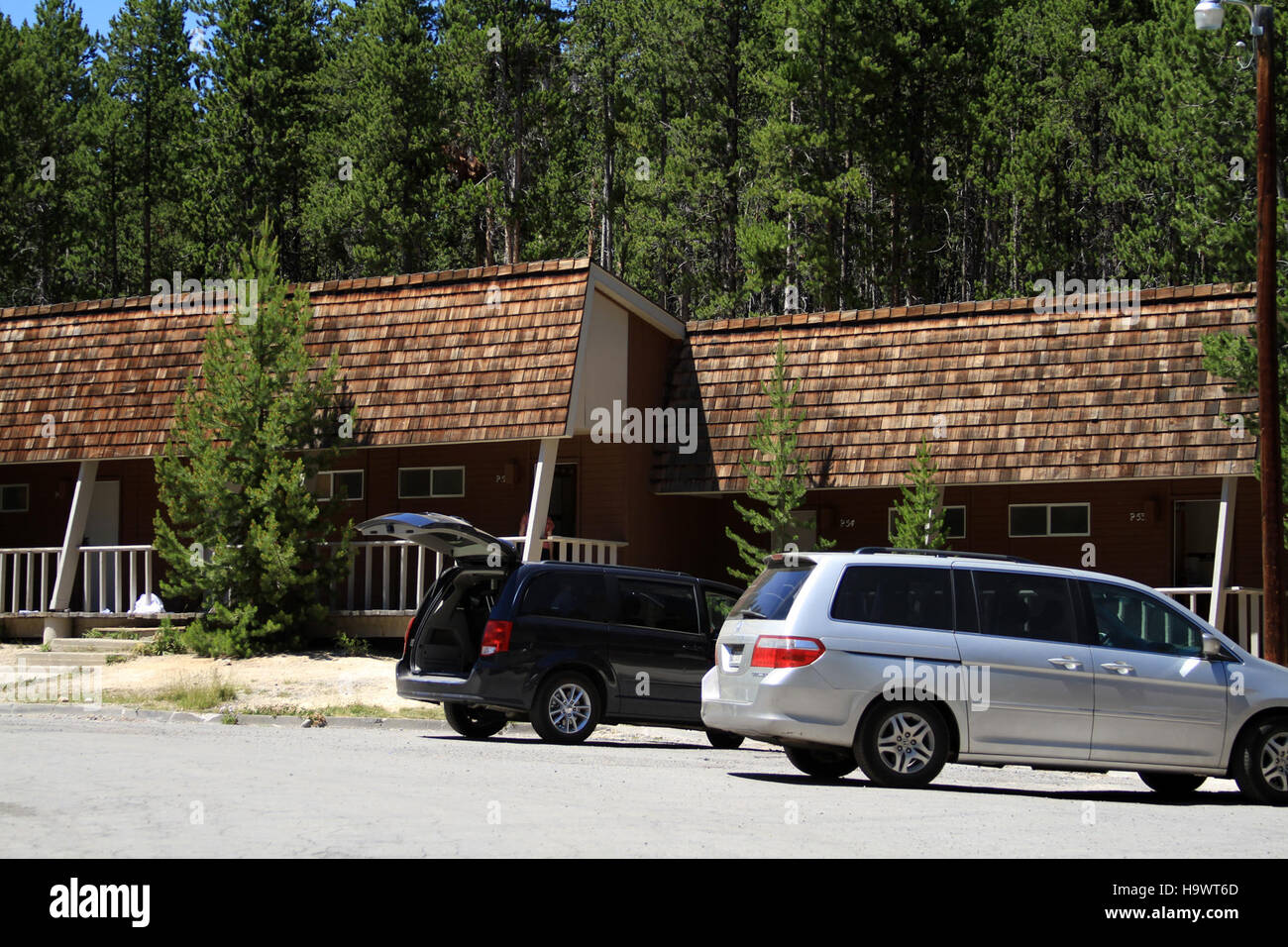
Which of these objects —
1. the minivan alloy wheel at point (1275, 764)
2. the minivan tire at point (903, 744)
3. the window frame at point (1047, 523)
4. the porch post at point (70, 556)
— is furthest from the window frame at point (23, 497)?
the minivan alloy wheel at point (1275, 764)

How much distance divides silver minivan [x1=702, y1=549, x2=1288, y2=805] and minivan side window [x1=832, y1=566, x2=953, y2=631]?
11 mm

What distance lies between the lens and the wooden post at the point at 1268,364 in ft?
56.1

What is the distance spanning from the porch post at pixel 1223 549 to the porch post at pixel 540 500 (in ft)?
28.9

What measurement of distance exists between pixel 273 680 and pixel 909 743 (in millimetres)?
10299

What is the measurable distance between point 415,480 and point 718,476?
16.3ft

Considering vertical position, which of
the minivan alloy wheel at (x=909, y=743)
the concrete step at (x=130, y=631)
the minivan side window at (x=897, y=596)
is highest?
the minivan side window at (x=897, y=596)

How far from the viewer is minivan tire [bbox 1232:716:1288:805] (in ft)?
38.9

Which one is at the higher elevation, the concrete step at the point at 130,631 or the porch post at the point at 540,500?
the porch post at the point at 540,500

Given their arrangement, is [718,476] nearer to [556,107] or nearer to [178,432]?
[178,432]

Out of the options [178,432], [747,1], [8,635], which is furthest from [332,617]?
[747,1]

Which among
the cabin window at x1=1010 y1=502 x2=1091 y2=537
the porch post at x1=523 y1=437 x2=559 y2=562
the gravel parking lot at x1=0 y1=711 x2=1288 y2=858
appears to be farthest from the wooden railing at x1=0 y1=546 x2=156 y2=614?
the cabin window at x1=1010 y1=502 x2=1091 y2=537

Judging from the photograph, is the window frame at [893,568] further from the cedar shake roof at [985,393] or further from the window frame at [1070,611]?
the cedar shake roof at [985,393]

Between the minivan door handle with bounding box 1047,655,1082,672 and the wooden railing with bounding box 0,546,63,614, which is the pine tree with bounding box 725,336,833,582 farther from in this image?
the wooden railing with bounding box 0,546,63,614

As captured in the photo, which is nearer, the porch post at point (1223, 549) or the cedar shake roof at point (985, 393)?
the porch post at point (1223, 549)
